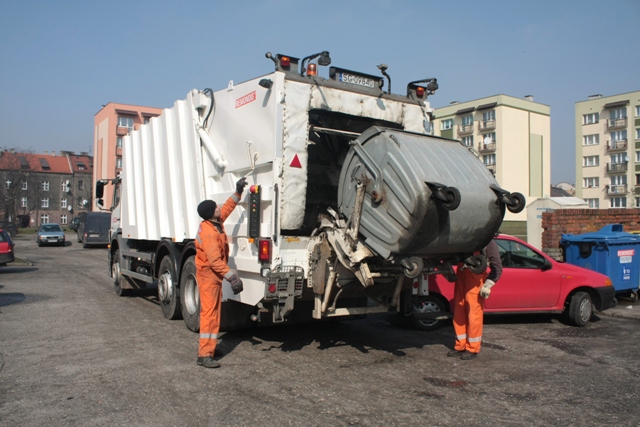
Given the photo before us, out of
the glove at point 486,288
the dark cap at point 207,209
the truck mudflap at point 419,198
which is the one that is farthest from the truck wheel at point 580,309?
the dark cap at point 207,209

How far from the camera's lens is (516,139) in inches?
2355

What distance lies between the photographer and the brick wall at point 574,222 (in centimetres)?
1228

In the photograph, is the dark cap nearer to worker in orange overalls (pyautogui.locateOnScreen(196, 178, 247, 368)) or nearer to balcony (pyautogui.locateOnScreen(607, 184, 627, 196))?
worker in orange overalls (pyautogui.locateOnScreen(196, 178, 247, 368))

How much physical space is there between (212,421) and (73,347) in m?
3.16

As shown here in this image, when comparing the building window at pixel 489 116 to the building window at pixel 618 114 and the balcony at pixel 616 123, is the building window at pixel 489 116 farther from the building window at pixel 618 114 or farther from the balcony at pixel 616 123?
the building window at pixel 618 114

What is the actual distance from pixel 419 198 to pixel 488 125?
196ft

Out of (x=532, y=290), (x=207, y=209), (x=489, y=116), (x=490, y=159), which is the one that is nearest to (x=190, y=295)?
(x=207, y=209)

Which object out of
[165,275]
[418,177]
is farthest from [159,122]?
[418,177]

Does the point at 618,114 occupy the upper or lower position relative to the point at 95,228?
upper

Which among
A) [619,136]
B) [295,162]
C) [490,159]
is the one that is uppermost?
[619,136]

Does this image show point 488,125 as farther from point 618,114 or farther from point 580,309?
point 580,309

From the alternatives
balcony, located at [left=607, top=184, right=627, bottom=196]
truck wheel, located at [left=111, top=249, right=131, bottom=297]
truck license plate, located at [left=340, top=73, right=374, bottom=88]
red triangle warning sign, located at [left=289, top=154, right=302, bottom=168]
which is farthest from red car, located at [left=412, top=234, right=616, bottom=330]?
balcony, located at [left=607, top=184, right=627, bottom=196]

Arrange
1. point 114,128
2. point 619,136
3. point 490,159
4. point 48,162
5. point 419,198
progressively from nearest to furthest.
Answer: point 419,198 → point 490,159 → point 114,128 → point 619,136 → point 48,162

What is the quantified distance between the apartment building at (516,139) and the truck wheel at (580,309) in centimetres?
5200
